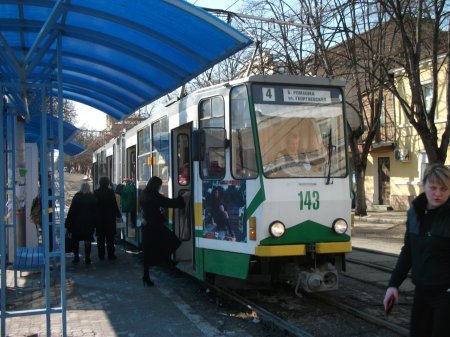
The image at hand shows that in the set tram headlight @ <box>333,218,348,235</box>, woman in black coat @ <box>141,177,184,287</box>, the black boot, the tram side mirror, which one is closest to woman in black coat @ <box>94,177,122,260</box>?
the black boot

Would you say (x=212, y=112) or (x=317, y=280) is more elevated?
(x=212, y=112)

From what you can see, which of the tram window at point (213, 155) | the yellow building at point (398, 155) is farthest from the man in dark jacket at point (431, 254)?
Result: the yellow building at point (398, 155)

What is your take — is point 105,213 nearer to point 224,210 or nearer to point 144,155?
point 144,155

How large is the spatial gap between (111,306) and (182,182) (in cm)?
231

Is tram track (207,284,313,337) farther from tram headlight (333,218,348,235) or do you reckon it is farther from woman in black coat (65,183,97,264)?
woman in black coat (65,183,97,264)

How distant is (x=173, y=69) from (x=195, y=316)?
336cm

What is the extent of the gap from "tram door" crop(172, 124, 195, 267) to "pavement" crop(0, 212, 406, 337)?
69 centimetres

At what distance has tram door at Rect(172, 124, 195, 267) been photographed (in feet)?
27.7

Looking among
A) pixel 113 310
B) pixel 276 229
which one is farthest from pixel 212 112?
pixel 113 310

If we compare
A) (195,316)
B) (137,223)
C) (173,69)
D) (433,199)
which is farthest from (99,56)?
(433,199)

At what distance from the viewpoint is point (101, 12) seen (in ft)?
18.8

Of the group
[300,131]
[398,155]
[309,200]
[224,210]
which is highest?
[398,155]

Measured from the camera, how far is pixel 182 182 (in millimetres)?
8617

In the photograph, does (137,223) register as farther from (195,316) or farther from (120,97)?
(195,316)
